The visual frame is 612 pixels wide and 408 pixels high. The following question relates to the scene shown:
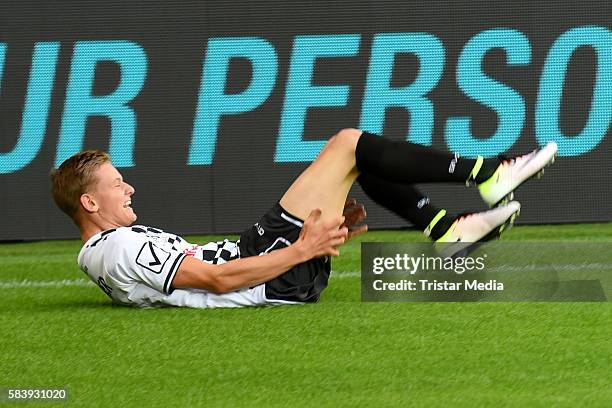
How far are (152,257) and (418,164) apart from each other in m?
1.05

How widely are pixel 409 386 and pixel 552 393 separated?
413mm

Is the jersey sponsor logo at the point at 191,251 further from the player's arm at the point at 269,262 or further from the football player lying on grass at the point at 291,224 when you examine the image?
the player's arm at the point at 269,262

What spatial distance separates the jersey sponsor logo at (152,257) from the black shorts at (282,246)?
0.37 meters

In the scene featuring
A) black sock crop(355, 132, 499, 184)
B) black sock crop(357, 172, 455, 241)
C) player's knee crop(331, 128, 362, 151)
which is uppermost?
player's knee crop(331, 128, 362, 151)

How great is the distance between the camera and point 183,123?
8727 millimetres

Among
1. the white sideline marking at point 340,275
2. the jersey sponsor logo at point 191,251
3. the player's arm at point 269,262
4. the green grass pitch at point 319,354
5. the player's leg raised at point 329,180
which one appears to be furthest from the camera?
the white sideline marking at point 340,275

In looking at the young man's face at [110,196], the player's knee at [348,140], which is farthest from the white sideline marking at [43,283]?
the player's knee at [348,140]

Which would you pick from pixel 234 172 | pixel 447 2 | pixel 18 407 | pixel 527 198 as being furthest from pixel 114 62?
pixel 18 407

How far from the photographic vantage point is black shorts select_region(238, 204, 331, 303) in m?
5.05

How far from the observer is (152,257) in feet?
16.1

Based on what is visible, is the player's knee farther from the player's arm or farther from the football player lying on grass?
the player's arm

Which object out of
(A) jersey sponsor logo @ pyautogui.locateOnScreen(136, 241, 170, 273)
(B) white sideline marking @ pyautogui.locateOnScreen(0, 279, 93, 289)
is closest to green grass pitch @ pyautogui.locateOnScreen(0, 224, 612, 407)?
(A) jersey sponsor logo @ pyautogui.locateOnScreen(136, 241, 170, 273)

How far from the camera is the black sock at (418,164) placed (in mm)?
4867

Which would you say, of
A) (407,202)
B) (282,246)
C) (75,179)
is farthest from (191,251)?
(407,202)
